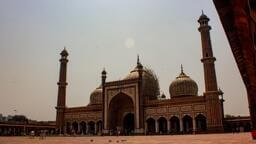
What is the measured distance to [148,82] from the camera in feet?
118

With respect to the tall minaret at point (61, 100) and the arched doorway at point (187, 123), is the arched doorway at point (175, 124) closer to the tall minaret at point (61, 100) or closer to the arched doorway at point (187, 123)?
the arched doorway at point (187, 123)

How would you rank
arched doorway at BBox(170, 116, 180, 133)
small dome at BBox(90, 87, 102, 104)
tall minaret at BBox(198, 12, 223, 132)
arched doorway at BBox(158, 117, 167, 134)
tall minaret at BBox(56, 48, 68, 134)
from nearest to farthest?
tall minaret at BBox(198, 12, 223, 132) → arched doorway at BBox(170, 116, 180, 133) → arched doorway at BBox(158, 117, 167, 134) → tall minaret at BBox(56, 48, 68, 134) → small dome at BBox(90, 87, 102, 104)

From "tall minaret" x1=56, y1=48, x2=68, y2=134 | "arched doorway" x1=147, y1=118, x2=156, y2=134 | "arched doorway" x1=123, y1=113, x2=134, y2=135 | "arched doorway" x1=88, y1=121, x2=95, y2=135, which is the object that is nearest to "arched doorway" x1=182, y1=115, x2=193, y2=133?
"arched doorway" x1=147, y1=118, x2=156, y2=134

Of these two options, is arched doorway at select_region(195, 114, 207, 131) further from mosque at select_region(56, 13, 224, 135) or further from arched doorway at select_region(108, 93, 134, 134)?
arched doorway at select_region(108, 93, 134, 134)

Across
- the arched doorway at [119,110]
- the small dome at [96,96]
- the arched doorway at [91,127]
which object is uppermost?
the small dome at [96,96]

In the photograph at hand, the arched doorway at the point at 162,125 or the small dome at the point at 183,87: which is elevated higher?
the small dome at the point at 183,87

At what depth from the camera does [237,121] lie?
2992 centimetres

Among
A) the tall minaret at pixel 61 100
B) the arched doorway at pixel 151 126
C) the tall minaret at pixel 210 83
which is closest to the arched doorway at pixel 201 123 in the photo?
the tall minaret at pixel 210 83

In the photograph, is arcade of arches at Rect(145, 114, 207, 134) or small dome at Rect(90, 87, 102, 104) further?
small dome at Rect(90, 87, 102, 104)

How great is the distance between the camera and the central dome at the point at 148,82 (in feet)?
114

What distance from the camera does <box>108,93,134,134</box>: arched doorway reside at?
33344mm

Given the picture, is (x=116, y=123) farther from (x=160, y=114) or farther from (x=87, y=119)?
(x=160, y=114)

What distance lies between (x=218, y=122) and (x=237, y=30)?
2580 centimetres

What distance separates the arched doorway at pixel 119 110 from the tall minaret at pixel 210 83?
10027 millimetres
